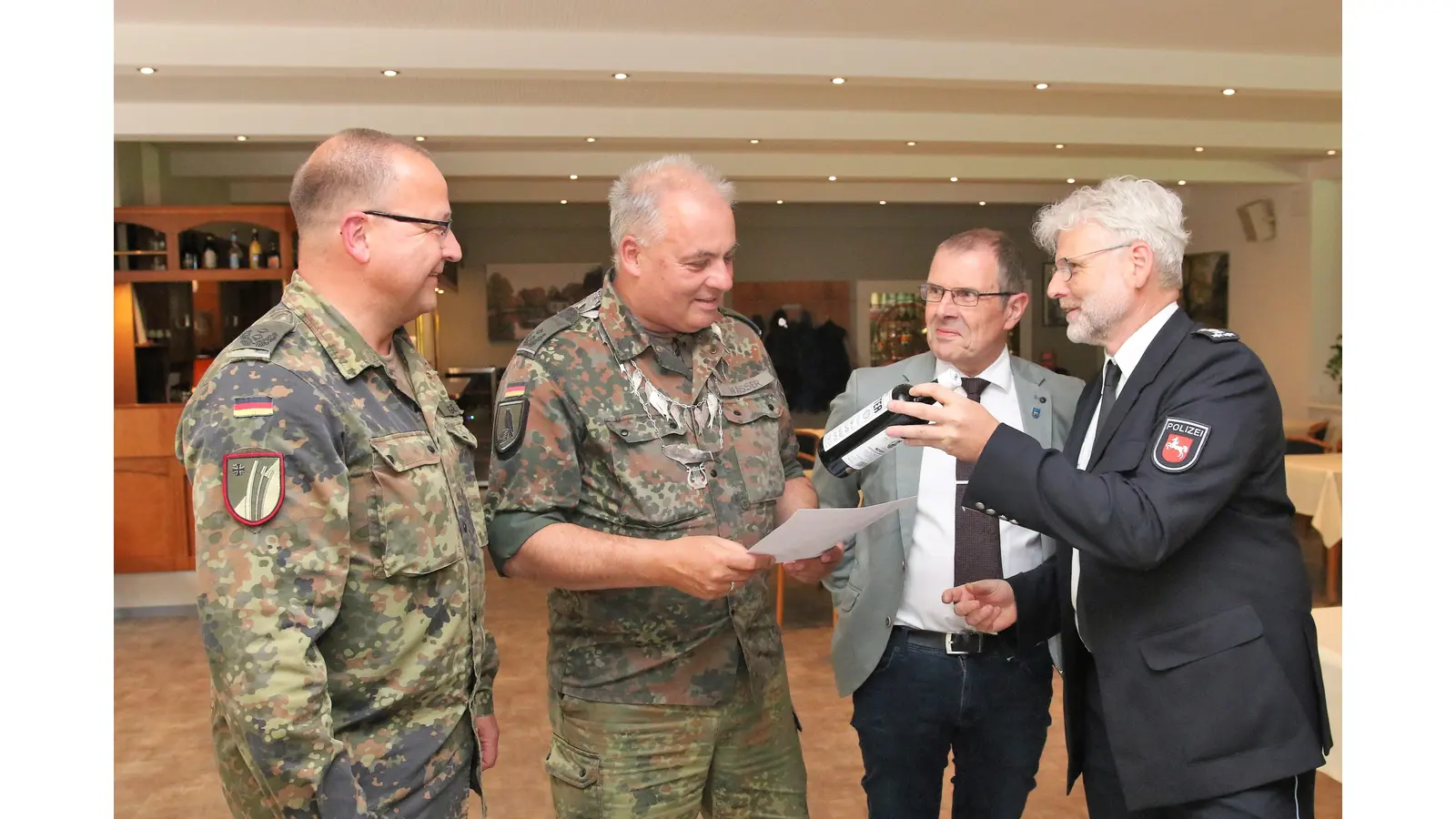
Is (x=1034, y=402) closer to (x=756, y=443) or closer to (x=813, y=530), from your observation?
(x=756, y=443)

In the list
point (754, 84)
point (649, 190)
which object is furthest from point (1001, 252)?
point (754, 84)

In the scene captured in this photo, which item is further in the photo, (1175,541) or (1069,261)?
(1069,261)

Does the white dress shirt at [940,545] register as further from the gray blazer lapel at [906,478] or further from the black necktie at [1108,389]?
the black necktie at [1108,389]

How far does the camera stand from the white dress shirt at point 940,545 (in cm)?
237

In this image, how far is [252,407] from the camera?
4.94 ft

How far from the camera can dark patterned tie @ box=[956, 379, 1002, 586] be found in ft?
7.75

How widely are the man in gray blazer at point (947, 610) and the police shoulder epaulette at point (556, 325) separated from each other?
56 cm

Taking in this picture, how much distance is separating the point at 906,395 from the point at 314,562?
99 centimetres

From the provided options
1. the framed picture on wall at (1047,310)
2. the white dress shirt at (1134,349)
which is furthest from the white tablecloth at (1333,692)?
the framed picture on wall at (1047,310)

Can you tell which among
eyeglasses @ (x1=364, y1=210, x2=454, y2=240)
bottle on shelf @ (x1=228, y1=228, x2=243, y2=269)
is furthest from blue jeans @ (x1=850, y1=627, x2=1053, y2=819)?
bottle on shelf @ (x1=228, y1=228, x2=243, y2=269)

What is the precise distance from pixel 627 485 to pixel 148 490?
6235mm

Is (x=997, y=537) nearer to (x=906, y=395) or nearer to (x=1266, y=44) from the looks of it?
(x=906, y=395)
